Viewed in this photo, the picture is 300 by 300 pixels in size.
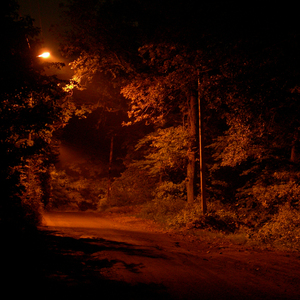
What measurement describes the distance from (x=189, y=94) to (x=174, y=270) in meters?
13.6

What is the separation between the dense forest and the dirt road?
210 cm

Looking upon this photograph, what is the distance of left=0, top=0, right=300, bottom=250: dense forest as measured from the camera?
906 centimetres

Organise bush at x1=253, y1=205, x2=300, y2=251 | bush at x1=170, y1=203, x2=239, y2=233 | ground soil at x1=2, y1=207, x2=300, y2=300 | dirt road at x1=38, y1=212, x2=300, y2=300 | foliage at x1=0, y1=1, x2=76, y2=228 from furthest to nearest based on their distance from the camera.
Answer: bush at x1=170, y1=203, x2=239, y2=233
bush at x1=253, y1=205, x2=300, y2=251
foliage at x1=0, y1=1, x2=76, y2=228
dirt road at x1=38, y1=212, x2=300, y2=300
ground soil at x1=2, y1=207, x2=300, y2=300

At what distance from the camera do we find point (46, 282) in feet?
19.7

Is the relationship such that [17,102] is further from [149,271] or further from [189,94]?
[189,94]

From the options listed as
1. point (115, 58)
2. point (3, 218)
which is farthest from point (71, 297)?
point (115, 58)

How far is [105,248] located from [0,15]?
678cm

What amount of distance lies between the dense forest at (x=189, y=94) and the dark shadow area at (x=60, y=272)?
107 cm

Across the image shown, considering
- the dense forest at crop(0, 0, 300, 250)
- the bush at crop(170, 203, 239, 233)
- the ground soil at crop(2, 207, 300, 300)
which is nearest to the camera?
the ground soil at crop(2, 207, 300, 300)

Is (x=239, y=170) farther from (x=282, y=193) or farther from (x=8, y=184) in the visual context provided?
(x=8, y=184)

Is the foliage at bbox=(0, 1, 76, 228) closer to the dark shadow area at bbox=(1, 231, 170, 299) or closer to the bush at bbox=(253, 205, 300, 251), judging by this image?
the dark shadow area at bbox=(1, 231, 170, 299)

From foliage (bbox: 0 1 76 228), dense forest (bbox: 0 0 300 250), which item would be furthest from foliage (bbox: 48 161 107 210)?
foliage (bbox: 0 1 76 228)

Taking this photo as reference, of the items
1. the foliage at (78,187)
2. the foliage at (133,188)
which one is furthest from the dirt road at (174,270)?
the foliage at (78,187)

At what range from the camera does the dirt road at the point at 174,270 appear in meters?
6.02
